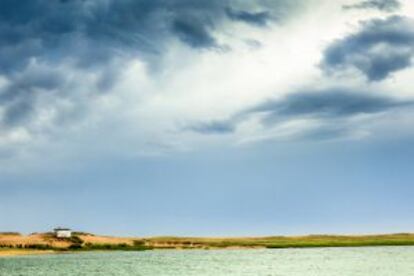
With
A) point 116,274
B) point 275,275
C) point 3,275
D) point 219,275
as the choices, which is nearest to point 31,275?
point 3,275

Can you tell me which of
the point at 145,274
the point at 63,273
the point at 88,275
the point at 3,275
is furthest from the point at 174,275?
the point at 3,275

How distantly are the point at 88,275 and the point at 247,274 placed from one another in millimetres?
21121

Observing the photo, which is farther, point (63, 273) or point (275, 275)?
point (63, 273)

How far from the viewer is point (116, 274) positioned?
97312 mm

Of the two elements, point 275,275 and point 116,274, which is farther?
point 116,274

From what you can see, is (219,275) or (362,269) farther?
(362,269)

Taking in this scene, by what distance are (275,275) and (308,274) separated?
15.3 ft

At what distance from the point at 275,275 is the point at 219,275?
7.14 m

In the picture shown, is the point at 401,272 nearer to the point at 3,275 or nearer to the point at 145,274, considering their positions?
the point at 145,274

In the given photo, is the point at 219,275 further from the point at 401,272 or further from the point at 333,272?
the point at 401,272

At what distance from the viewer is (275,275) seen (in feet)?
295

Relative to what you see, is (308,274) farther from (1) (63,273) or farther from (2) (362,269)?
(1) (63,273)

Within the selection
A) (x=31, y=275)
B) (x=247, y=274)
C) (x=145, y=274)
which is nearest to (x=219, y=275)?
(x=247, y=274)

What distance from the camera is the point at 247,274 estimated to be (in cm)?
9344
